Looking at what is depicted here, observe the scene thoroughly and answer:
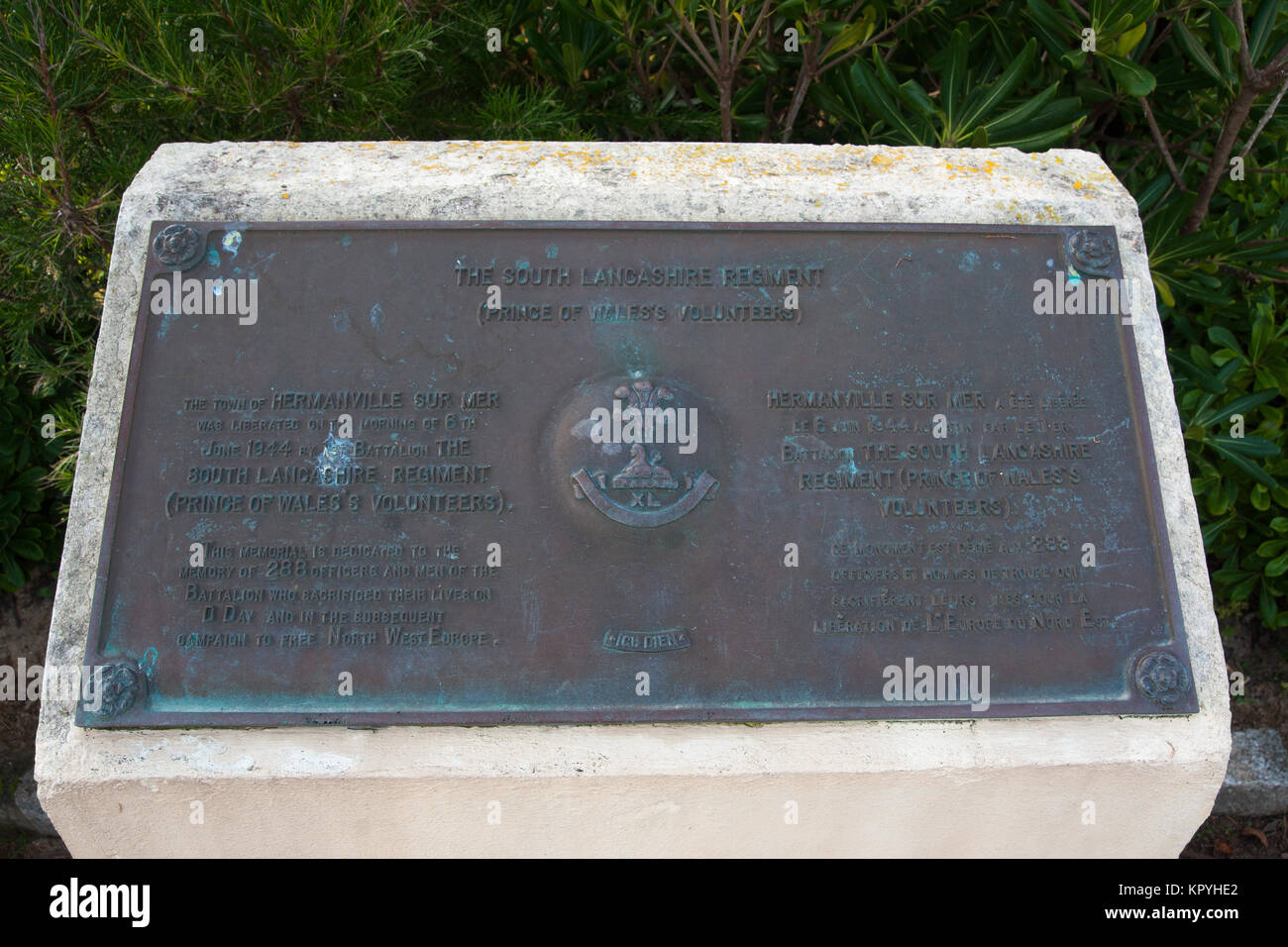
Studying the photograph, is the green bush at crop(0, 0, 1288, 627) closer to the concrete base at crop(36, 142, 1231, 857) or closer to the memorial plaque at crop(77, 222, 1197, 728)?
the concrete base at crop(36, 142, 1231, 857)

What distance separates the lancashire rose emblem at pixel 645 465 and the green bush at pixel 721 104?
5.10 feet

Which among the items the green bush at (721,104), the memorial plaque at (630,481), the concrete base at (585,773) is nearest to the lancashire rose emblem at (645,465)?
the memorial plaque at (630,481)

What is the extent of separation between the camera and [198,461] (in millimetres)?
2480

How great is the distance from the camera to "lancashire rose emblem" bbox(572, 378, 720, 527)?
2.47 m

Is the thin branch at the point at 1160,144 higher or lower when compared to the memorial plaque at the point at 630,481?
higher

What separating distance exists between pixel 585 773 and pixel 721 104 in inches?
106

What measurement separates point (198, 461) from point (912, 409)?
1.93 metres

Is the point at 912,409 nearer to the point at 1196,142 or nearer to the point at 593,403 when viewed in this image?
the point at 593,403

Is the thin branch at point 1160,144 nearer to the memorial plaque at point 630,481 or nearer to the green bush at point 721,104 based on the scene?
the green bush at point 721,104

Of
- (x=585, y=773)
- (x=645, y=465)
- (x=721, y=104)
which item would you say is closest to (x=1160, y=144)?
(x=721, y=104)

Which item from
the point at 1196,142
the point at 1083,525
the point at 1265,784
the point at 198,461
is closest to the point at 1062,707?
the point at 1083,525

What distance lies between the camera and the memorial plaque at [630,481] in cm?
238

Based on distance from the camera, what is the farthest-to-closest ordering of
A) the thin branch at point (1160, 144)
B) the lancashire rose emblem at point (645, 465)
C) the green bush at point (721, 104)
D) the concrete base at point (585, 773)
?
the thin branch at point (1160, 144) → the green bush at point (721, 104) → the lancashire rose emblem at point (645, 465) → the concrete base at point (585, 773)

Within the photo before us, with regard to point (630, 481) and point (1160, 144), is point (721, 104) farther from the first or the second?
point (630, 481)
